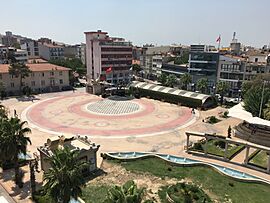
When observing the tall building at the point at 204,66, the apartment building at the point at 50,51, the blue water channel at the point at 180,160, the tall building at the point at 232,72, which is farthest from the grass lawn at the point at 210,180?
the apartment building at the point at 50,51

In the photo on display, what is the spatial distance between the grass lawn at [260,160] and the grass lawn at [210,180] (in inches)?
267

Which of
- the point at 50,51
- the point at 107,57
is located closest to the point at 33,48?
the point at 50,51

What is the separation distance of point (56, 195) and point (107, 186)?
11593 mm

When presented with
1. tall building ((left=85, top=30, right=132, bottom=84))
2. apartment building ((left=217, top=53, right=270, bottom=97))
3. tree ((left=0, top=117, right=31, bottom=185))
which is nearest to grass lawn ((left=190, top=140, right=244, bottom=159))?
tree ((left=0, top=117, right=31, bottom=185))

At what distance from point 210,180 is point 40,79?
260 feet

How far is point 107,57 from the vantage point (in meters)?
110

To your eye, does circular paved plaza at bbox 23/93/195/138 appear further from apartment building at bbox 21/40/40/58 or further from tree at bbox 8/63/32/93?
apartment building at bbox 21/40/40/58

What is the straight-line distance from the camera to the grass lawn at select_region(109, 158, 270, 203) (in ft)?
99.8

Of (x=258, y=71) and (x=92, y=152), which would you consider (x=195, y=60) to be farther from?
(x=92, y=152)

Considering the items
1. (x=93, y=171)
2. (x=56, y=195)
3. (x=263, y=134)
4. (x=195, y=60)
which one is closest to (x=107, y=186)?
(x=93, y=171)

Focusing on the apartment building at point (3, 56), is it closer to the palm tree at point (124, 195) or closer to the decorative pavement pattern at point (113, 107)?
the decorative pavement pattern at point (113, 107)

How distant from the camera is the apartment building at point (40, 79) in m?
87.6

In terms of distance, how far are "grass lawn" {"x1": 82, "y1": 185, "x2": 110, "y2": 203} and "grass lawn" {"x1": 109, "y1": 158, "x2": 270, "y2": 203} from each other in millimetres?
6369

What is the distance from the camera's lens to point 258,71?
283 ft
